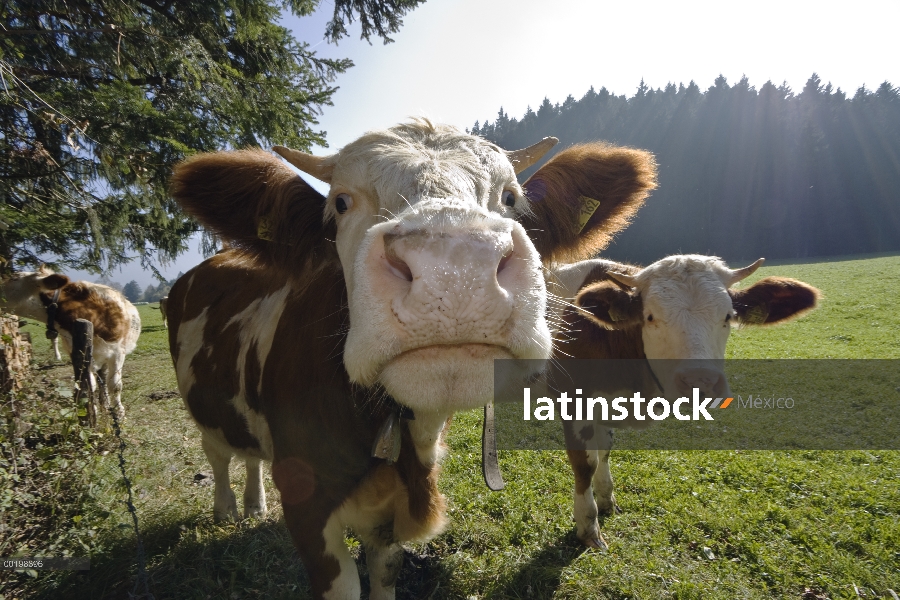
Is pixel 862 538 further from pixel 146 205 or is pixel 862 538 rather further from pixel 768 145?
pixel 768 145

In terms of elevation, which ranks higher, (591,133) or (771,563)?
(591,133)

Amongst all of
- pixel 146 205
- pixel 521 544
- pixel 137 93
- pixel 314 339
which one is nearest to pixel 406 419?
pixel 314 339

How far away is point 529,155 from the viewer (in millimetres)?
2420

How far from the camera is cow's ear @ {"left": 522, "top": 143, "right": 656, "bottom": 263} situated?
8.77ft

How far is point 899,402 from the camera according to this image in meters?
6.69

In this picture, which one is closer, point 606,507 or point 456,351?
point 456,351

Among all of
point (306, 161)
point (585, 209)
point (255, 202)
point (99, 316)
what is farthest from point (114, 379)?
point (585, 209)

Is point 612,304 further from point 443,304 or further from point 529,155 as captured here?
point 443,304

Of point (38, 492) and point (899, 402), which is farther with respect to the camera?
point (899, 402)

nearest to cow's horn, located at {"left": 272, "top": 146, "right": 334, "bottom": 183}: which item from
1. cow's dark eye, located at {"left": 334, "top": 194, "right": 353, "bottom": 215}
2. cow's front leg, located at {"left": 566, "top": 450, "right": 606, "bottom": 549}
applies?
cow's dark eye, located at {"left": 334, "top": 194, "right": 353, "bottom": 215}

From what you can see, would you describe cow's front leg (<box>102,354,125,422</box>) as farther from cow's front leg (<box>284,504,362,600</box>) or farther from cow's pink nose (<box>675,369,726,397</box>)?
cow's pink nose (<box>675,369,726,397</box>)

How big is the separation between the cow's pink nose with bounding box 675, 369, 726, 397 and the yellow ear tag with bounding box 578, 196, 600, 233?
1.40m

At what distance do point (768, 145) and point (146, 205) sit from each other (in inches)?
2889

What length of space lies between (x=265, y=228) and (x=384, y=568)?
2.03 meters
